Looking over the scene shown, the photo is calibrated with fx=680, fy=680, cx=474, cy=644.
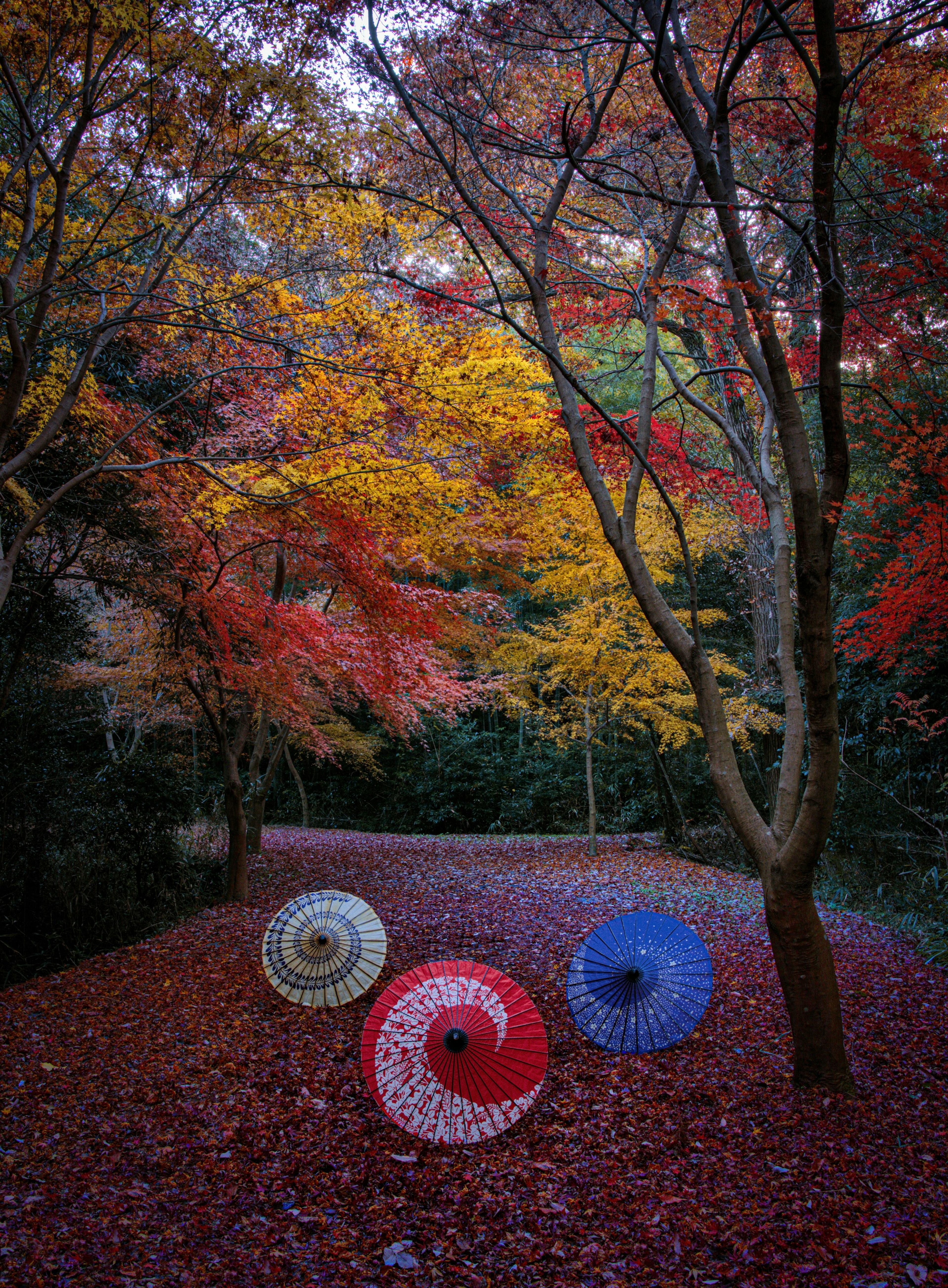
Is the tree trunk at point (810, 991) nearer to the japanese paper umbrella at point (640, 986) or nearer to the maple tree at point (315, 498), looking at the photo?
the japanese paper umbrella at point (640, 986)

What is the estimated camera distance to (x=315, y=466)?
218 inches

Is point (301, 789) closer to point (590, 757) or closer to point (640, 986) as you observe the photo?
point (590, 757)

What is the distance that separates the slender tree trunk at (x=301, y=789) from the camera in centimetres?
1423

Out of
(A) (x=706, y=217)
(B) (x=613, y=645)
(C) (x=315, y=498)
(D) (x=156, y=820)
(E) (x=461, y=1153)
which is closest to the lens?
(E) (x=461, y=1153)

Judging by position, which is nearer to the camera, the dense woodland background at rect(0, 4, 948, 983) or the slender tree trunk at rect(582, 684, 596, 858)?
the dense woodland background at rect(0, 4, 948, 983)

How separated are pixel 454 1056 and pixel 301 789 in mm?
12437

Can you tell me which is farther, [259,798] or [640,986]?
[259,798]

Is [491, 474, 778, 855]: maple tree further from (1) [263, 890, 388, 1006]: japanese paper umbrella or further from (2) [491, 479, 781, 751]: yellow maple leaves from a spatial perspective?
(1) [263, 890, 388, 1006]: japanese paper umbrella

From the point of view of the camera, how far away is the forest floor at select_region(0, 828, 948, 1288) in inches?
85.2

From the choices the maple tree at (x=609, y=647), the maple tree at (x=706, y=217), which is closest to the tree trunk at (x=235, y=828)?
the maple tree at (x=609, y=647)

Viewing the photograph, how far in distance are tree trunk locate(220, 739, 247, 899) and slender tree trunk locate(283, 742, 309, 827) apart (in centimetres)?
747

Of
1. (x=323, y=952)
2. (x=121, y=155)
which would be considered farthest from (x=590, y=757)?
→ (x=121, y=155)

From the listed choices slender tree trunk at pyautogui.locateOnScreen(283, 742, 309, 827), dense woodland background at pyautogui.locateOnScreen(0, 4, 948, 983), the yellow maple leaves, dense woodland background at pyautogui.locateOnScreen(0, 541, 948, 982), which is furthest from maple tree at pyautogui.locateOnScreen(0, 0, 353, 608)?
slender tree trunk at pyautogui.locateOnScreen(283, 742, 309, 827)

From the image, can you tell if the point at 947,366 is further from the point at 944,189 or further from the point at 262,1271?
the point at 262,1271
